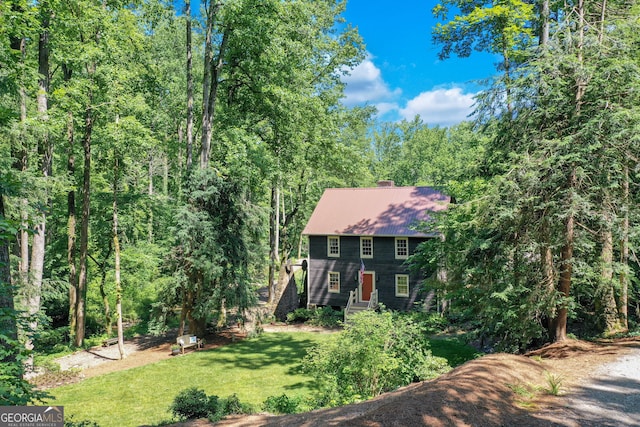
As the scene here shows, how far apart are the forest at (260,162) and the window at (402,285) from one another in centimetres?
469

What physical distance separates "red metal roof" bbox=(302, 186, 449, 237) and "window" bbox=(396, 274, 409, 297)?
9.20 ft

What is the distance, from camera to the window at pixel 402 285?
81.8ft

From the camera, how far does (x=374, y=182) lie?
170 ft

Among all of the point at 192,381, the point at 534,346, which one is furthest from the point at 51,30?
the point at 534,346

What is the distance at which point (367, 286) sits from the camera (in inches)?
1022

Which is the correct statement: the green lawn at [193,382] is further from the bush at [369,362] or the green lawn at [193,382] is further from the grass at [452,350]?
the bush at [369,362]

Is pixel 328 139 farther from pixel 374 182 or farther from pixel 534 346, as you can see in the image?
pixel 374 182

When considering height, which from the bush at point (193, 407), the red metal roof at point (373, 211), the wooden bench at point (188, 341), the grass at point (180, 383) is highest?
the red metal roof at point (373, 211)

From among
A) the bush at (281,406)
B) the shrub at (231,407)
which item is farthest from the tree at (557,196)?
the shrub at (231,407)

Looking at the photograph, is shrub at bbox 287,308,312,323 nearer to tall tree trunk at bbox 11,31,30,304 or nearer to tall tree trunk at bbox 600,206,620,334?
tall tree trunk at bbox 11,31,30,304

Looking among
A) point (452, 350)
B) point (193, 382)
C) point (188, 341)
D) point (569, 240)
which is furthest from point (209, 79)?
point (452, 350)

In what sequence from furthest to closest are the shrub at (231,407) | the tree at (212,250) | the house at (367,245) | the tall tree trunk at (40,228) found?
the house at (367,245) < the tree at (212,250) < the tall tree trunk at (40,228) < the shrub at (231,407)

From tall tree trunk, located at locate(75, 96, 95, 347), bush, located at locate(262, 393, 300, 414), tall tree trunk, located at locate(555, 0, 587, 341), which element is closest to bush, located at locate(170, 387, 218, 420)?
bush, located at locate(262, 393, 300, 414)

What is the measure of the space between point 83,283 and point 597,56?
22.3 m
